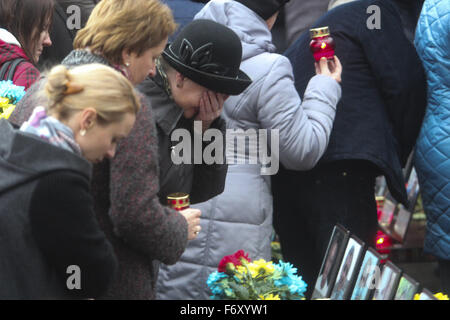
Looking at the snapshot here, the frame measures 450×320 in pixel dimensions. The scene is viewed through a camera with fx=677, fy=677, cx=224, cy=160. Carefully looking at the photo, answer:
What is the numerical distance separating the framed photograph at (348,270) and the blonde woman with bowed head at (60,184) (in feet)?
3.25

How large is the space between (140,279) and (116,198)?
0.29 metres

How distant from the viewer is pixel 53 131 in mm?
1521

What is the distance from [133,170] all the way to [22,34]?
4.95 feet

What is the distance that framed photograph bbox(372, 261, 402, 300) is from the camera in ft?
6.78

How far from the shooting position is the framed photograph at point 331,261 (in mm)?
2455

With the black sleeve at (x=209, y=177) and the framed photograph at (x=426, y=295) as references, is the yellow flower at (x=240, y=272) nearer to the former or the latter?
the black sleeve at (x=209, y=177)

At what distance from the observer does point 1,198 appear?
148 centimetres

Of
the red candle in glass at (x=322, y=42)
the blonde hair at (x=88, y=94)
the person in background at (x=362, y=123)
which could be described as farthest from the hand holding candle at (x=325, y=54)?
the blonde hair at (x=88, y=94)

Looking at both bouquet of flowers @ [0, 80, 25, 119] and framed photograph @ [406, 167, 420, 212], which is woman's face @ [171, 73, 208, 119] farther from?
framed photograph @ [406, 167, 420, 212]

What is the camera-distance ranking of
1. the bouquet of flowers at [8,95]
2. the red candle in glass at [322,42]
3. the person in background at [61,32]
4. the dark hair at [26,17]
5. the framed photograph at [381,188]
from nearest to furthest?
the bouquet of flowers at [8,95], the red candle in glass at [322,42], the dark hair at [26,17], the person in background at [61,32], the framed photograph at [381,188]

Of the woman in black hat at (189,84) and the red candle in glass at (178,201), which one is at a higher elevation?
the woman in black hat at (189,84)
